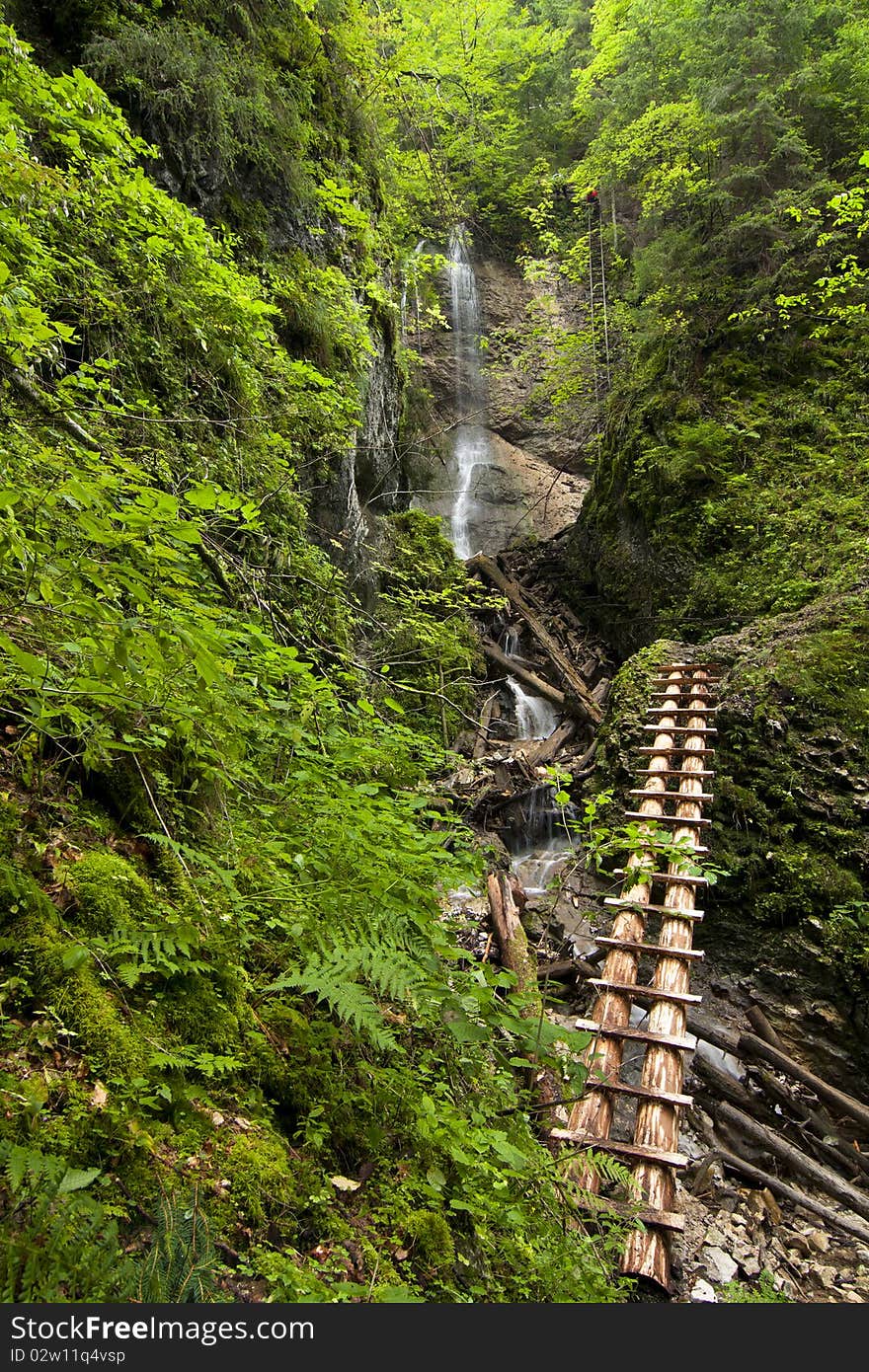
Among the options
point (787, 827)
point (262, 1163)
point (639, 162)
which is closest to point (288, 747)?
point (262, 1163)

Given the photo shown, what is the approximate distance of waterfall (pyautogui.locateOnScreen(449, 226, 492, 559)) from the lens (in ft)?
60.9

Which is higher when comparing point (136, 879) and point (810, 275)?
point (810, 275)

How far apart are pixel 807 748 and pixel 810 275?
8163 millimetres

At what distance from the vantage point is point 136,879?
7.67 feet

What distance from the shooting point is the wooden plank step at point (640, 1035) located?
3.95m

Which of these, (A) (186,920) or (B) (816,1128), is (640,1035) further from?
(A) (186,920)

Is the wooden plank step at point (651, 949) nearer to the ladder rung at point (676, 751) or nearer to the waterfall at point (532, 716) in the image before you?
the ladder rung at point (676, 751)

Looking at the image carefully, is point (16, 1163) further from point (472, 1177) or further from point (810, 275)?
point (810, 275)

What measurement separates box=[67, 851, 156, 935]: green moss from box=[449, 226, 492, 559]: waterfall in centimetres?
1657

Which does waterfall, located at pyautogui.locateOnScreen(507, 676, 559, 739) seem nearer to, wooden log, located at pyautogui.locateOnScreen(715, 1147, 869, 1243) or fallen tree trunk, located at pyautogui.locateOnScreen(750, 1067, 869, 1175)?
fallen tree trunk, located at pyautogui.locateOnScreen(750, 1067, 869, 1175)

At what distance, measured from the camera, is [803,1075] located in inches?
209

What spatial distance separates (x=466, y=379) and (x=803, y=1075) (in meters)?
18.7

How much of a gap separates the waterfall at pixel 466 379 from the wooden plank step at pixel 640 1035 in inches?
603

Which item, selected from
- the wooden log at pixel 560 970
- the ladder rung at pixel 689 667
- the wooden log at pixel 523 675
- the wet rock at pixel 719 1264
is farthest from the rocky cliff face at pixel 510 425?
the wet rock at pixel 719 1264
